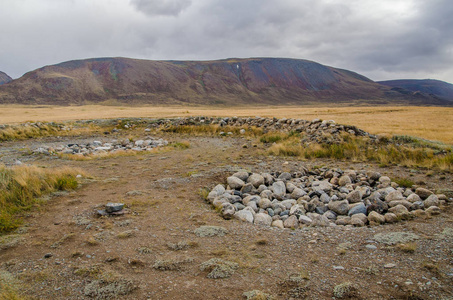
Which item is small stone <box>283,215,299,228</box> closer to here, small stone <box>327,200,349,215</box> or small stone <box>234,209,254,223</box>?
small stone <box>234,209,254,223</box>

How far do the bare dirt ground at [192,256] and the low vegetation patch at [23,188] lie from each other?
1.23 feet

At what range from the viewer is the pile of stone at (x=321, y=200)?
678 cm

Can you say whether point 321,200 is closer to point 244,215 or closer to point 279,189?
point 279,189

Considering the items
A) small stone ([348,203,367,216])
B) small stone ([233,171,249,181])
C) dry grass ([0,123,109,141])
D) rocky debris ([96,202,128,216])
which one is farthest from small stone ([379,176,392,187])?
dry grass ([0,123,109,141])

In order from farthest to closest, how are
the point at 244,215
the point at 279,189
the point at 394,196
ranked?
the point at 279,189 < the point at 394,196 < the point at 244,215

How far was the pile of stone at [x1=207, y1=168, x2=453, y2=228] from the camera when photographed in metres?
6.78

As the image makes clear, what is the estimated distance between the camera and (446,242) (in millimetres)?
5152

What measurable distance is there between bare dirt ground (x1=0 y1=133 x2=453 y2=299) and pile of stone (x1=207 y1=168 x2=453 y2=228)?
44cm

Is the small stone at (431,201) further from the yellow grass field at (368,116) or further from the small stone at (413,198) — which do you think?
the yellow grass field at (368,116)

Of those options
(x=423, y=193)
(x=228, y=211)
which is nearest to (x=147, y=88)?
(x=228, y=211)

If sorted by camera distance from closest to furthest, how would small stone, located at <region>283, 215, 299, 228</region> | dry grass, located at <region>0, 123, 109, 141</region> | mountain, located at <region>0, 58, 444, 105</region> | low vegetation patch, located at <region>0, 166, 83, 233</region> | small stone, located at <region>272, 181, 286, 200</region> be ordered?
low vegetation patch, located at <region>0, 166, 83, 233</region> → small stone, located at <region>283, 215, 299, 228</region> → small stone, located at <region>272, 181, 286, 200</region> → dry grass, located at <region>0, 123, 109, 141</region> → mountain, located at <region>0, 58, 444, 105</region>

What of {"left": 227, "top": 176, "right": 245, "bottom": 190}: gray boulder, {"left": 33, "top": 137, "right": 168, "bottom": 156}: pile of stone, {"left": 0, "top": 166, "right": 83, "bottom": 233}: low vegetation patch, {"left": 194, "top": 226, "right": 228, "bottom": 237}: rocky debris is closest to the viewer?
{"left": 194, "top": 226, "right": 228, "bottom": 237}: rocky debris

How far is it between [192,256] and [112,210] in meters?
2.94

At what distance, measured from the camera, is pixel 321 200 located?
27.4 ft
